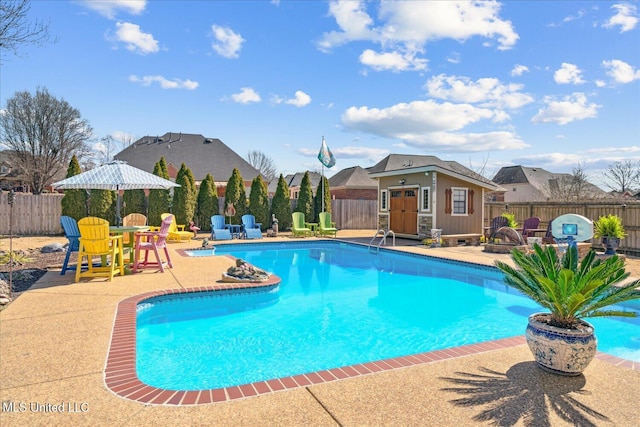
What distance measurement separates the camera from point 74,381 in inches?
117

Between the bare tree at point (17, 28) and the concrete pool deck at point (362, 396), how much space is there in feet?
19.5

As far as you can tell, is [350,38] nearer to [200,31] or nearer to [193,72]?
[200,31]

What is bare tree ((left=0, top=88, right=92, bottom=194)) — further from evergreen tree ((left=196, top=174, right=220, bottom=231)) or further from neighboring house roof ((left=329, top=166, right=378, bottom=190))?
neighboring house roof ((left=329, top=166, right=378, bottom=190))

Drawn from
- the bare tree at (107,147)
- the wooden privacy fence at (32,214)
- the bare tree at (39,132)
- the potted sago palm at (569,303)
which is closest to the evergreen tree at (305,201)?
the wooden privacy fence at (32,214)

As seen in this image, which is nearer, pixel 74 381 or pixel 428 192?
pixel 74 381

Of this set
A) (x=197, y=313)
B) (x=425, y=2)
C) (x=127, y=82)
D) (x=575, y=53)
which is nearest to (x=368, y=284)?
(x=197, y=313)

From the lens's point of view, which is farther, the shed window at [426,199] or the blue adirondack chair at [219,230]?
the blue adirondack chair at [219,230]

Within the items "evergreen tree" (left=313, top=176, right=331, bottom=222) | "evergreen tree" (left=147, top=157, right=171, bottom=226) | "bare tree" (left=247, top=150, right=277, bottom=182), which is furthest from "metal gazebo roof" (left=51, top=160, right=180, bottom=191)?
"bare tree" (left=247, top=150, right=277, bottom=182)

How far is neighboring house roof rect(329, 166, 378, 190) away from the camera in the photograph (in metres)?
29.5

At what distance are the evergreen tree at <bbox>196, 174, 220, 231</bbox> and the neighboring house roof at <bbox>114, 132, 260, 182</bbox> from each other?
10.1 meters

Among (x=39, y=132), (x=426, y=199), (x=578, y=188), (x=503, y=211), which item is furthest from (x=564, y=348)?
(x=39, y=132)

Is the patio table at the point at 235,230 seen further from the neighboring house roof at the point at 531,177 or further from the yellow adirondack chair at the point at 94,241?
the neighboring house roof at the point at 531,177

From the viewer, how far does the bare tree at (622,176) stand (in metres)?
28.5

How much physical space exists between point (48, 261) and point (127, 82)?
378 inches
